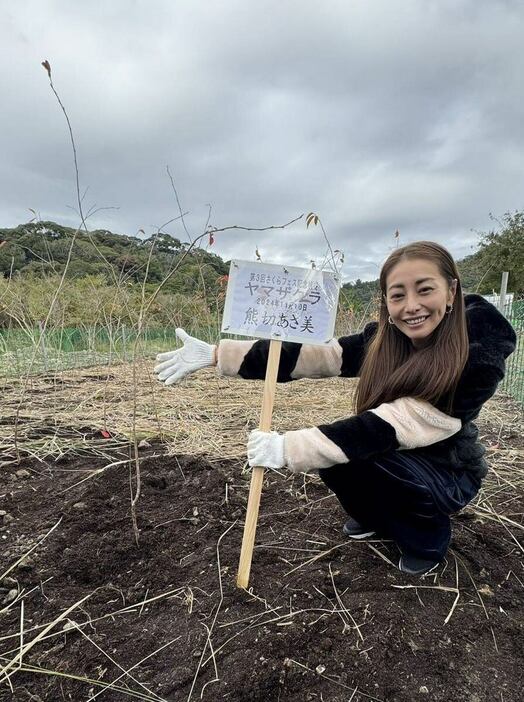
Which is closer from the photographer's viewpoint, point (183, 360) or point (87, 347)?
point (183, 360)

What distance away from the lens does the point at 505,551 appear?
1.41 metres

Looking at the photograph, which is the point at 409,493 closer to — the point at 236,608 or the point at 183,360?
the point at 236,608

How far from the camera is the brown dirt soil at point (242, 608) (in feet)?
3.00

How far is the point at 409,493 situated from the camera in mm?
1198

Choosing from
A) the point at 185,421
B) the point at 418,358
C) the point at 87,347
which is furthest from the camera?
the point at 87,347

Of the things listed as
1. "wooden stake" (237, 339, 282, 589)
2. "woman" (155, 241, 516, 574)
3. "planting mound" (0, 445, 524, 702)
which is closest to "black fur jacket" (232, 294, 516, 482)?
"woman" (155, 241, 516, 574)

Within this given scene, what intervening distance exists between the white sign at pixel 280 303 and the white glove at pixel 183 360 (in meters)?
0.17

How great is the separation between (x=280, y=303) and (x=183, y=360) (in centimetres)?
36

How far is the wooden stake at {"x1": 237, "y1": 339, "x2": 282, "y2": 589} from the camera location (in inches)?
43.8

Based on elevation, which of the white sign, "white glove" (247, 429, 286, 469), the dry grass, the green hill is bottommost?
the dry grass

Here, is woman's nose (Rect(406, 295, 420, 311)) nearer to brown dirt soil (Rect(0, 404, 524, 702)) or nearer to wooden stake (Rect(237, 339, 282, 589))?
wooden stake (Rect(237, 339, 282, 589))

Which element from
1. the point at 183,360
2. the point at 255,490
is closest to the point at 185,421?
the point at 183,360

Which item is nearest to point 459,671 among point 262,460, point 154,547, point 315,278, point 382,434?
point 382,434

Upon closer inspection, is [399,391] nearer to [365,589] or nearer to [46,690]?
[365,589]
